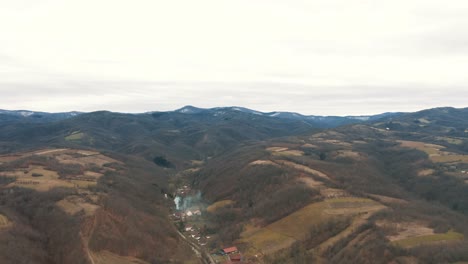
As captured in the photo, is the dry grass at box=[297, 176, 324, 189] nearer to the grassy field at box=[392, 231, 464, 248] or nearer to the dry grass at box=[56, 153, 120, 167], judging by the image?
the grassy field at box=[392, 231, 464, 248]

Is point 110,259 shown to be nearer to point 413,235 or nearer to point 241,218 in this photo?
point 241,218

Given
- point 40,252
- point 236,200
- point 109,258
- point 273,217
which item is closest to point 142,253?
point 109,258

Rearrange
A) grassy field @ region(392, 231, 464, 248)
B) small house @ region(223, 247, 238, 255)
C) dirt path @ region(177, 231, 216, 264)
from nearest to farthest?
grassy field @ region(392, 231, 464, 248) → dirt path @ region(177, 231, 216, 264) → small house @ region(223, 247, 238, 255)

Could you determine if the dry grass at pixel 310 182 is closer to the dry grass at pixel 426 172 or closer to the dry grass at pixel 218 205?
the dry grass at pixel 218 205

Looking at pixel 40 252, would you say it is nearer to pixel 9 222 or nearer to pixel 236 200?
pixel 9 222

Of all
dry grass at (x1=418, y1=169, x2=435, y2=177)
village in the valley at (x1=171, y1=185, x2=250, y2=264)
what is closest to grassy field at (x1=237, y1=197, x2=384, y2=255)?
village in the valley at (x1=171, y1=185, x2=250, y2=264)

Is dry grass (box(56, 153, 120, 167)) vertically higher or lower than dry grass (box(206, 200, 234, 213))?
higher

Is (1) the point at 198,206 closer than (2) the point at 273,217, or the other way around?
(2) the point at 273,217
